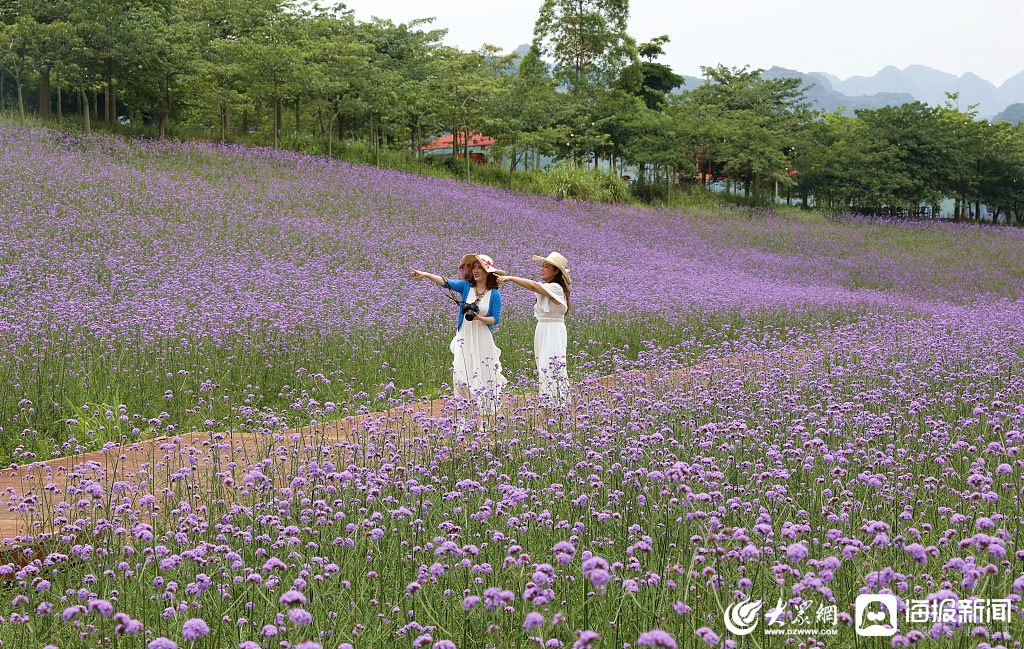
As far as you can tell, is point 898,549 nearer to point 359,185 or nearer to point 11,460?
point 11,460

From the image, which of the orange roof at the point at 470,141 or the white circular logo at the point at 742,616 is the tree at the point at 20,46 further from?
the white circular logo at the point at 742,616

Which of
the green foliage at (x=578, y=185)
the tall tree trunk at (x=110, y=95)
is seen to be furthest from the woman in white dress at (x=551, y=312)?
the green foliage at (x=578, y=185)

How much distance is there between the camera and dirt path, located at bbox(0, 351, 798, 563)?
425 centimetres

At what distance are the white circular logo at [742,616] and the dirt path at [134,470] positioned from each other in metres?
2.48

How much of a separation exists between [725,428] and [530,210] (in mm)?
21606

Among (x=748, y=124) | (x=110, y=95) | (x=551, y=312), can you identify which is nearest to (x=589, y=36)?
(x=748, y=124)

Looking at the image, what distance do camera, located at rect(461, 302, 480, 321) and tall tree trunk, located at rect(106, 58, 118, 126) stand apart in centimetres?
2078

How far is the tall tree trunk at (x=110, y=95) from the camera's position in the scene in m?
25.2

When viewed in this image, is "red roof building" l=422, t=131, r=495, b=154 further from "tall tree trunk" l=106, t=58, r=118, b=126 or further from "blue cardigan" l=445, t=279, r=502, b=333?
"blue cardigan" l=445, t=279, r=502, b=333

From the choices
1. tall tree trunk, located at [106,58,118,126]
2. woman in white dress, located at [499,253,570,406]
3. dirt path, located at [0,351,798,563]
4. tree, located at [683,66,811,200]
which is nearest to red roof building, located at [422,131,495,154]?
tree, located at [683,66,811,200]

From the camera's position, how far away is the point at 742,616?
10.6ft

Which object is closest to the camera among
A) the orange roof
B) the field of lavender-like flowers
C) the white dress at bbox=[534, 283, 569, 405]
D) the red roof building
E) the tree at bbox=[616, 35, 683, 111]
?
the field of lavender-like flowers

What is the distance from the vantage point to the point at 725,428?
5316mm

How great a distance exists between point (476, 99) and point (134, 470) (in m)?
30.7
